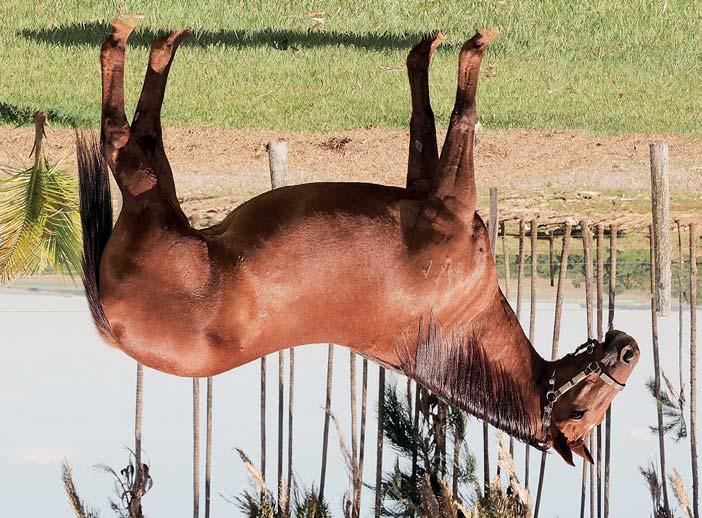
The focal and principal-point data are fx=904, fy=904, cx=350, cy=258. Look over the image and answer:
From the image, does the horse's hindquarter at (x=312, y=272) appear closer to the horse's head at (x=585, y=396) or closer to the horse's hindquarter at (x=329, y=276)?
the horse's hindquarter at (x=329, y=276)

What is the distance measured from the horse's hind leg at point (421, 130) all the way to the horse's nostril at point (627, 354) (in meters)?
0.83

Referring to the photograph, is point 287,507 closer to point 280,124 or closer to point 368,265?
point 280,124

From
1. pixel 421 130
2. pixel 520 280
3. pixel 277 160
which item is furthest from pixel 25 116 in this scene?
pixel 520 280

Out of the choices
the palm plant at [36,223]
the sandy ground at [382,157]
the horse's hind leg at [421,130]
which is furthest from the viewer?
the sandy ground at [382,157]

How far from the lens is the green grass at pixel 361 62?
149 inches

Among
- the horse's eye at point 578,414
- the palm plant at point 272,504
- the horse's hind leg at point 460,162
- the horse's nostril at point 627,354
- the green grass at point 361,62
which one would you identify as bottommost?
the palm plant at point 272,504

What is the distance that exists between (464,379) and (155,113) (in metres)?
1.39

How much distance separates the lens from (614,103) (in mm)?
5348

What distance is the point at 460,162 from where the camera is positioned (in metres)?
3.00

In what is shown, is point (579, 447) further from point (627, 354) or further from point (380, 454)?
point (380, 454)

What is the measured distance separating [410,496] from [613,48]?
2699 mm

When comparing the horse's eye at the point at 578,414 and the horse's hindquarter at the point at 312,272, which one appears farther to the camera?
the horse's eye at the point at 578,414

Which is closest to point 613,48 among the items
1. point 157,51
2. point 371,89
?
point 371,89

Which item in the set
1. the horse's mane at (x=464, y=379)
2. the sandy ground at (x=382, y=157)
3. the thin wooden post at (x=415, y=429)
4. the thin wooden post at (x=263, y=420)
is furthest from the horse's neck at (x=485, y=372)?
the sandy ground at (x=382, y=157)
